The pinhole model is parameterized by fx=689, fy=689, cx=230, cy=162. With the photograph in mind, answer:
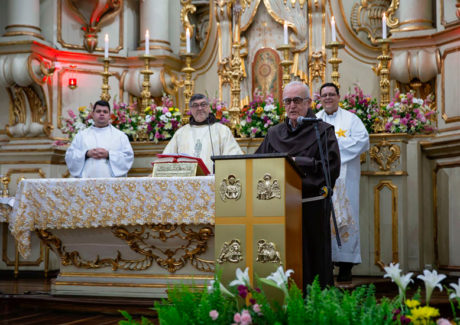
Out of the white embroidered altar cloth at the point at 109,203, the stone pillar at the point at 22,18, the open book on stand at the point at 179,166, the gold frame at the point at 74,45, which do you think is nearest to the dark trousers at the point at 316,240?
the white embroidered altar cloth at the point at 109,203

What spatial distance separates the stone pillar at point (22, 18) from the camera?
802cm

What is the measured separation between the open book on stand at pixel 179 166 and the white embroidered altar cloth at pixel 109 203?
0.59 feet

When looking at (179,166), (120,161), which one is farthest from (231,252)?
(120,161)

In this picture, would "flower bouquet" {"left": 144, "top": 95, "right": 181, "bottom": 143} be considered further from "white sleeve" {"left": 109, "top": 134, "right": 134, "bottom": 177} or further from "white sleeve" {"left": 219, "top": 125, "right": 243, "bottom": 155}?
"white sleeve" {"left": 219, "top": 125, "right": 243, "bottom": 155}

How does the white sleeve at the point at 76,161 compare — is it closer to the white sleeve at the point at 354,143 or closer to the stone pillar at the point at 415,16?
the white sleeve at the point at 354,143

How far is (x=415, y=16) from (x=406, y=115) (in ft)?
5.22

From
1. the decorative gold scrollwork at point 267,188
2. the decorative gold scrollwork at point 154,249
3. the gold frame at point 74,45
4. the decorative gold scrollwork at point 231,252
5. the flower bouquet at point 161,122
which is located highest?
the gold frame at point 74,45

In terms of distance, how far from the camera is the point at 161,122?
696 cm

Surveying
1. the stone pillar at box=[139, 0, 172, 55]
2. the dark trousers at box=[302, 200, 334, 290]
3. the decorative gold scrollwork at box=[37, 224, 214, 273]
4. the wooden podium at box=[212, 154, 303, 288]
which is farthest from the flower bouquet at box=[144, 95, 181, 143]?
the wooden podium at box=[212, 154, 303, 288]

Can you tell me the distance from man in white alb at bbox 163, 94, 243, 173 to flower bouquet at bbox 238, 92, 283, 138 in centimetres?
63

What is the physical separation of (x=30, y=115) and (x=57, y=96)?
1.29ft

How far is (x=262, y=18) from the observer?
8398 mm

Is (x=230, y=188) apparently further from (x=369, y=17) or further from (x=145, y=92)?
(x=369, y=17)

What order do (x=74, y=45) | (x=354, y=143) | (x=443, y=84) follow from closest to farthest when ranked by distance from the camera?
1. (x=354, y=143)
2. (x=443, y=84)
3. (x=74, y=45)
